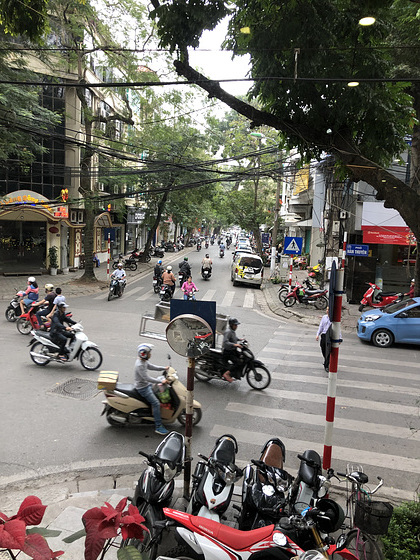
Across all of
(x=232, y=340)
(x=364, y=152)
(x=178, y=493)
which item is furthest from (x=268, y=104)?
(x=178, y=493)

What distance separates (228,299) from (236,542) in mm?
16062

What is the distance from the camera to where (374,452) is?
6.21 m

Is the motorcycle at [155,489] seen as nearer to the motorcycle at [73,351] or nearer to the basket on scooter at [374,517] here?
the basket on scooter at [374,517]

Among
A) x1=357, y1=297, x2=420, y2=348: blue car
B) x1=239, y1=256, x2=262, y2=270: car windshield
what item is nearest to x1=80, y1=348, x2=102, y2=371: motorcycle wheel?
x1=357, y1=297, x2=420, y2=348: blue car

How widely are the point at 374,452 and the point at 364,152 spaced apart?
4.30 meters

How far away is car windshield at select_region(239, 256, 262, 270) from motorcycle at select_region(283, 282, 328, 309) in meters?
5.26

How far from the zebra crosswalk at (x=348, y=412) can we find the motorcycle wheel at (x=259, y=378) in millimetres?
166

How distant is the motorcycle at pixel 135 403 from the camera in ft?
21.5

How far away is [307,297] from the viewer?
17531mm

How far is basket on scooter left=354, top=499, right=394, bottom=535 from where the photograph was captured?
3.50 meters

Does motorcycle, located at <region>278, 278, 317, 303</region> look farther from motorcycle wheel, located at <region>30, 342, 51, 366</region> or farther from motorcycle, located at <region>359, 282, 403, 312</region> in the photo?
motorcycle wheel, located at <region>30, 342, 51, 366</region>

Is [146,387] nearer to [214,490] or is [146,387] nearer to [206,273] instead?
[214,490]

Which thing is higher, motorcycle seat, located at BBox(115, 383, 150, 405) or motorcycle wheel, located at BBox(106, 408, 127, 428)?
motorcycle seat, located at BBox(115, 383, 150, 405)

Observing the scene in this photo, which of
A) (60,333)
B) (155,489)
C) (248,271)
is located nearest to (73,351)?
(60,333)
